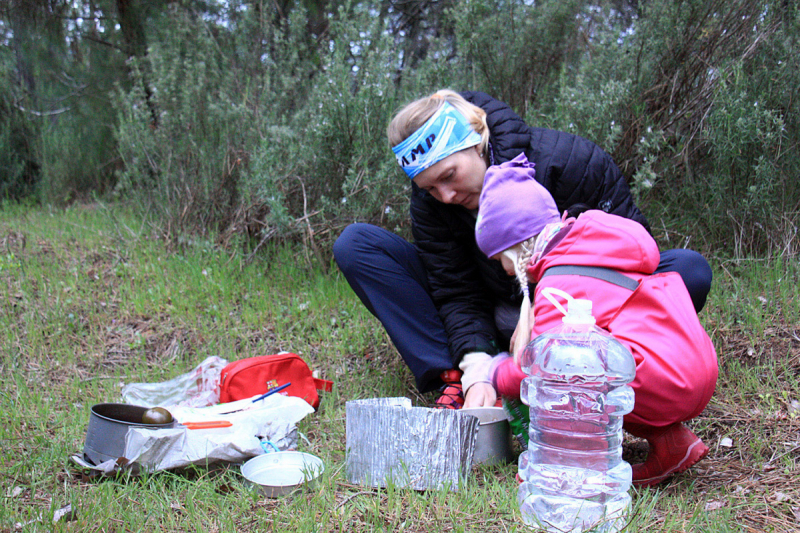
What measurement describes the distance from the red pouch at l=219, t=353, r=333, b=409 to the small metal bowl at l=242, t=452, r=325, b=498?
0.61m

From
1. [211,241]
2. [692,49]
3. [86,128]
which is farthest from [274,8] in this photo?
[692,49]

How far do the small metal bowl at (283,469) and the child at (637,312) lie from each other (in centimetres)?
78

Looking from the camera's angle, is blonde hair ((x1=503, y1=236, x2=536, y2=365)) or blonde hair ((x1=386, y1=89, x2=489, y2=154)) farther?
blonde hair ((x1=386, y1=89, x2=489, y2=154))

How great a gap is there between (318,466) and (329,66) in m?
2.87

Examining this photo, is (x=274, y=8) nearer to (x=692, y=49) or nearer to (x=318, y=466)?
(x=692, y=49)

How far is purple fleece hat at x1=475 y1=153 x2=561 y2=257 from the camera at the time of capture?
6.89ft

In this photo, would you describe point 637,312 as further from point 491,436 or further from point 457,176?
point 457,176

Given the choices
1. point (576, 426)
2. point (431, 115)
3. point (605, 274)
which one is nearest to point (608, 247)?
point (605, 274)

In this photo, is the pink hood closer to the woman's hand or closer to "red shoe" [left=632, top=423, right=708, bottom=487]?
"red shoe" [left=632, top=423, right=708, bottom=487]

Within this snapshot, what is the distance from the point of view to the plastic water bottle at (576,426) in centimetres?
171

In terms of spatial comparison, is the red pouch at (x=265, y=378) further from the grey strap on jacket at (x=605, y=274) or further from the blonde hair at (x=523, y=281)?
the grey strap on jacket at (x=605, y=274)

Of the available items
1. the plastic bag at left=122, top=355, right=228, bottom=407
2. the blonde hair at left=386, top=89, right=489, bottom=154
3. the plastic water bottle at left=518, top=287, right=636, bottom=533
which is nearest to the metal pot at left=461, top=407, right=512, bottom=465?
the plastic water bottle at left=518, top=287, right=636, bottom=533

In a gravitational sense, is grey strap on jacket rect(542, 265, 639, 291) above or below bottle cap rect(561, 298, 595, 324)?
above

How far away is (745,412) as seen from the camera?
96.1 inches
